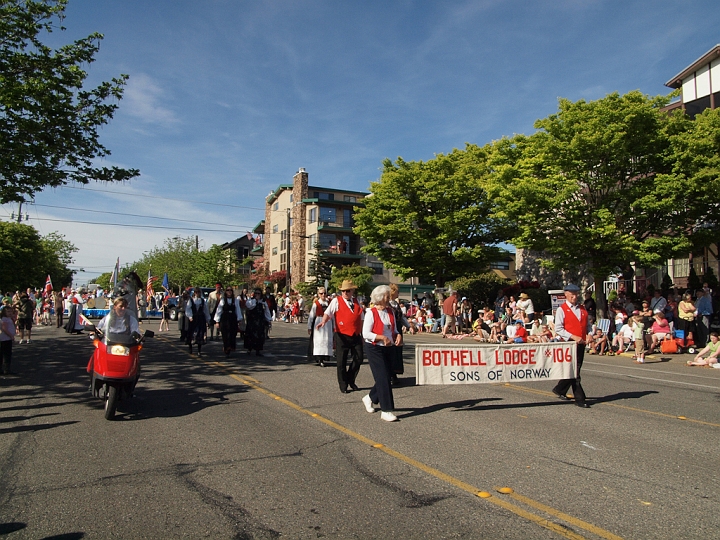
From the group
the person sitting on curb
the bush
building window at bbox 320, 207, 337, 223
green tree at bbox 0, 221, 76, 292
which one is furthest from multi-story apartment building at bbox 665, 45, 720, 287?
green tree at bbox 0, 221, 76, 292

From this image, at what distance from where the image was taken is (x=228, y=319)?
15461mm

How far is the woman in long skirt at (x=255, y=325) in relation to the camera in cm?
1565

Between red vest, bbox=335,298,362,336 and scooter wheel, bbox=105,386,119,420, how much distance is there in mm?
3589

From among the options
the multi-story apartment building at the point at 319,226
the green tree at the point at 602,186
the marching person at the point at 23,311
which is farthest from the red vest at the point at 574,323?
the multi-story apartment building at the point at 319,226

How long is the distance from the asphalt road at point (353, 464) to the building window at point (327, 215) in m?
49.5

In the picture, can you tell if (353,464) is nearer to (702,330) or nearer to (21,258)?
(702,330)

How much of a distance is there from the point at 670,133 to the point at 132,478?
23786mm

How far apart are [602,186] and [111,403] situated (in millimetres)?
20737

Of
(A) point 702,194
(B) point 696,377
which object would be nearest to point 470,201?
(A) point 702,194

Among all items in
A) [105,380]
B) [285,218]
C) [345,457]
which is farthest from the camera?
[285,218]

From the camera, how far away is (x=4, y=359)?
12.0 m

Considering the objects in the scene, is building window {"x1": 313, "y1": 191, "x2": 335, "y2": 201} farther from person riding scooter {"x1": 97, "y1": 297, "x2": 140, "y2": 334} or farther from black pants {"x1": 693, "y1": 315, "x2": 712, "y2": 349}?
person riding scooter {"x1": 97, "y1": 297, "x2": 140, "y2": 334}

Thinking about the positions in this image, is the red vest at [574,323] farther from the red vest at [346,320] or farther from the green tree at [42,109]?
the green tree at [42,109]

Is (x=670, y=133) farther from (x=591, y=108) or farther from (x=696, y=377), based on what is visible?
(x=696, y=377)
